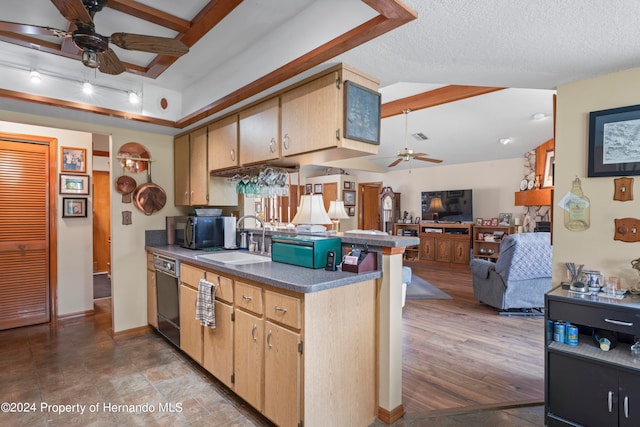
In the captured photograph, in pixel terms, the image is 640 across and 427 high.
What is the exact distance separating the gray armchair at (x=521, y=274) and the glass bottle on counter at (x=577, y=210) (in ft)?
6.69

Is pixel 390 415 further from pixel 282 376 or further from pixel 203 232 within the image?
pixel 203 232

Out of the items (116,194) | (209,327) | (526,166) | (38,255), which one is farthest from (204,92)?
(526,166)

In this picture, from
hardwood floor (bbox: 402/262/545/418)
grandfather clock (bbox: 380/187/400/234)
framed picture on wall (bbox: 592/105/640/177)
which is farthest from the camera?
grandfather clock (bbox: 380/187/400/234)

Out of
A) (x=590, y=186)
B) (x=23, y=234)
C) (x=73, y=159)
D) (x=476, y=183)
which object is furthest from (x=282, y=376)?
(x=476, y=183)

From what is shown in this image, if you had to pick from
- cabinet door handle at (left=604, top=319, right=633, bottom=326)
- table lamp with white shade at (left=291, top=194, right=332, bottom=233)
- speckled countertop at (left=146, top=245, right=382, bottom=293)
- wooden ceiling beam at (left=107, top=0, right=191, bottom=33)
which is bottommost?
cabinet door handle at (left=604, top=319, right=633, bottom=326)

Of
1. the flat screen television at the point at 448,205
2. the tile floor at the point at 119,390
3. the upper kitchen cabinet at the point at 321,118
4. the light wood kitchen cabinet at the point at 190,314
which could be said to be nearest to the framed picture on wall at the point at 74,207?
the tile floor at the point at 119,390

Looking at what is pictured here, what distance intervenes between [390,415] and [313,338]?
809mm

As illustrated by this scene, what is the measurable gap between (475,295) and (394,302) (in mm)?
3143

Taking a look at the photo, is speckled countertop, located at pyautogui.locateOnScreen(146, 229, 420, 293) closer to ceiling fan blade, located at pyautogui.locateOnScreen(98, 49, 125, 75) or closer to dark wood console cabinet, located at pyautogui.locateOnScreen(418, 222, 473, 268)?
ceiling fan blade, located at pyautogui.locateOnScreen(98, 49, 125, 75)

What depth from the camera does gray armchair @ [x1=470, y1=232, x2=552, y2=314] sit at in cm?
399

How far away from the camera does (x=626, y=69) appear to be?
6.15 feet

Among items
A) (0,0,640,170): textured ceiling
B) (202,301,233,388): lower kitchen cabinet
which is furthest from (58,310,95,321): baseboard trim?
(202,301,233,388): lower kitchen cabinet

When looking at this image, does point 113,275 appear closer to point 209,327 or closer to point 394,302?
point 209,327

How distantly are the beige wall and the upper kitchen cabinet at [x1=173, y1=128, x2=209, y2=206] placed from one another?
116 inches
